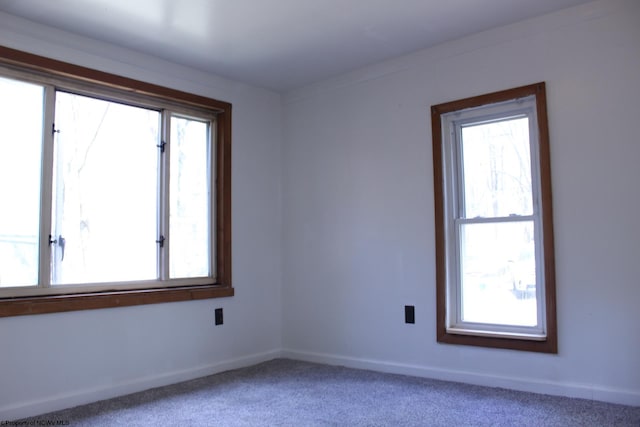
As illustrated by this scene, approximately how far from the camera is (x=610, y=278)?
Result: 108 inches

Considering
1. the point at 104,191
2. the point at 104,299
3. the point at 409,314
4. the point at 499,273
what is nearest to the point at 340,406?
the point at 409,314

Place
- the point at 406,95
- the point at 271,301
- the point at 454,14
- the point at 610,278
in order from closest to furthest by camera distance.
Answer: the point at 610,278, the point at 454,14, the point at 406,95, the point at 271,301

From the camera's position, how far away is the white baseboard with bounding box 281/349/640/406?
268 centimetres

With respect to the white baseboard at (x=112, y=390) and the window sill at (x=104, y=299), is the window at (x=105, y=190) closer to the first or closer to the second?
the window sill at (x=104, y=299)

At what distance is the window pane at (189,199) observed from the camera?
11.8 ft

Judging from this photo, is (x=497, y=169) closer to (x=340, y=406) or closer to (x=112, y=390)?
(x=340, y=406)

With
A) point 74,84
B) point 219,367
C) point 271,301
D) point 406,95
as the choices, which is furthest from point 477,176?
point 74,84

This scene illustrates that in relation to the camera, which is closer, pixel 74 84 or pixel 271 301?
pixel 74 84

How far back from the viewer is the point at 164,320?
3379 mm

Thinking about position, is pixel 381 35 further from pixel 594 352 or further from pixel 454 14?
pixel 594 352

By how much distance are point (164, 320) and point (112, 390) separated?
0.52 m

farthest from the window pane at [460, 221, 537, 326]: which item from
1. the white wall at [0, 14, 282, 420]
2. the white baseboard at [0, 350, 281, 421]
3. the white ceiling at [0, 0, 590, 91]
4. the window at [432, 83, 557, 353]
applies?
the white baseboard at [0, 350, 281, 421]

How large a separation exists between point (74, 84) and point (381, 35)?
191cm

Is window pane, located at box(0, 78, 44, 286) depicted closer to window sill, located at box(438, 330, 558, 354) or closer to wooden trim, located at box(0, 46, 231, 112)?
wooden trim, located at box(0, 46, 231, 112)
